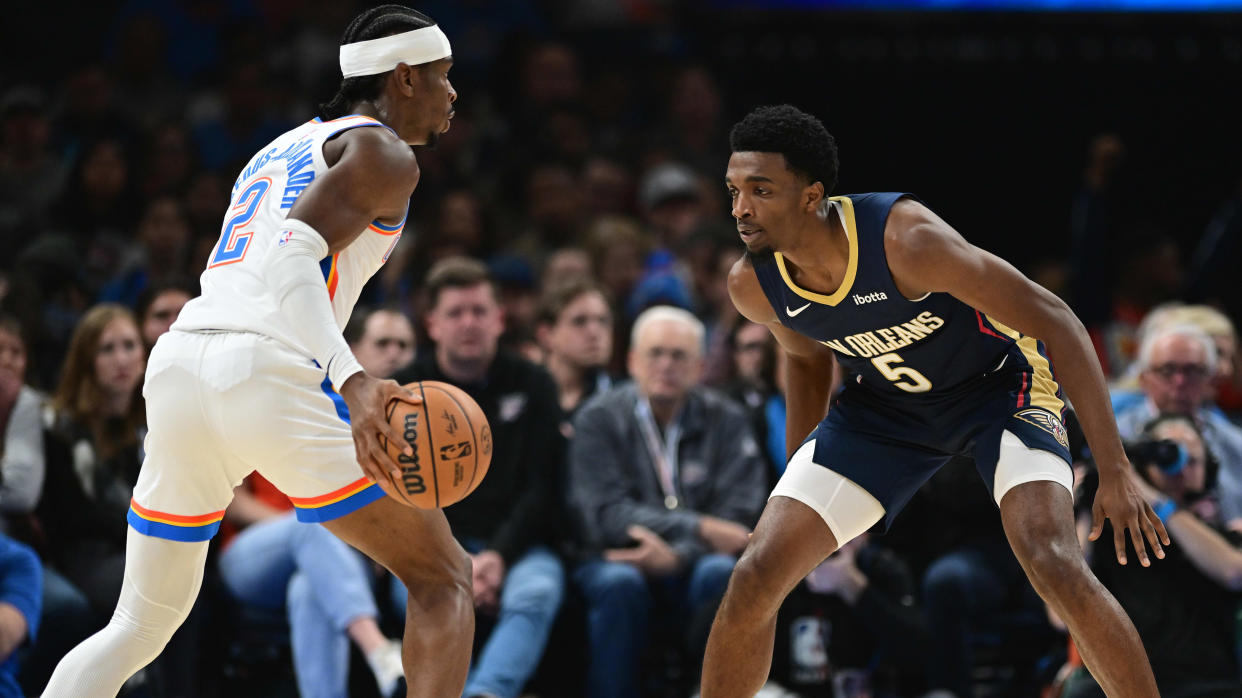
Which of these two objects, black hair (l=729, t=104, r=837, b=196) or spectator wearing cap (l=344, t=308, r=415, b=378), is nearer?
black hair (l=729, t=104, r=837, b=196)

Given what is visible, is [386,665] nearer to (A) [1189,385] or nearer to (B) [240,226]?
(B) [240,226]

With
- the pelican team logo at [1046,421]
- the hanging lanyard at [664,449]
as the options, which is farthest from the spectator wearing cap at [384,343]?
the pelican team logo at [1046,421]

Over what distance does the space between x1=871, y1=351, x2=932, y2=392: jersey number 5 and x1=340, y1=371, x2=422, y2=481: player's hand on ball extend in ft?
5.07

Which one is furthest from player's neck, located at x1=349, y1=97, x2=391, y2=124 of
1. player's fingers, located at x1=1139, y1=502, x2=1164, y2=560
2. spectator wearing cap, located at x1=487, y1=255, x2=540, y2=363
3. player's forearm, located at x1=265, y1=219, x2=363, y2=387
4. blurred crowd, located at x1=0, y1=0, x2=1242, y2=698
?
spectator wearing cap, located at x1=487, y1=255, x2=540, y2=363

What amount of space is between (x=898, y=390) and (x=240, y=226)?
2041 millimetres

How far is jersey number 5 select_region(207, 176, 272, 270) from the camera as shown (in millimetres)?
3807

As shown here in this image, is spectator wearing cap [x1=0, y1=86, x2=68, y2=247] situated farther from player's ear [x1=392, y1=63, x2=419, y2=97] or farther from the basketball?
the basketball

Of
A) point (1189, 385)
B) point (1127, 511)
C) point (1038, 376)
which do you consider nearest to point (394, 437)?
point (1127, 511)

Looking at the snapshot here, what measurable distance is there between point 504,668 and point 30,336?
116 inches

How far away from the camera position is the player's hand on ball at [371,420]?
3.45 metres

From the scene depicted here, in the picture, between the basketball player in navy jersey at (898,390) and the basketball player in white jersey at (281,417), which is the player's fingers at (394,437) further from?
the basketball player in navy jersey at (898,390)

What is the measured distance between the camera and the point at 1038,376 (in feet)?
14.2

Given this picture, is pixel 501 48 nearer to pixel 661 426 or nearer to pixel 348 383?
pixel 661 426

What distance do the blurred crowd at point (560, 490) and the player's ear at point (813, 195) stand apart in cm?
199
